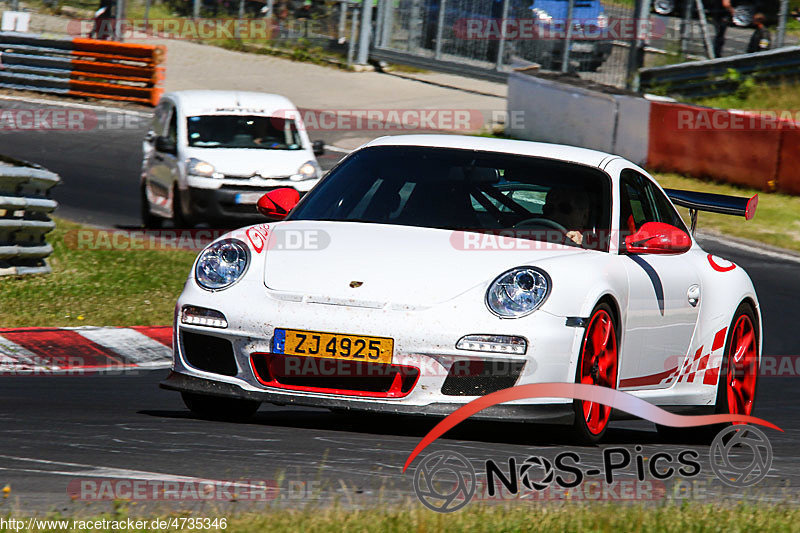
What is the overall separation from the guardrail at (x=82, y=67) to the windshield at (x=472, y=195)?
1854 cm

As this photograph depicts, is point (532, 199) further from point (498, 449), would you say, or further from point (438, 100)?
point (438, 100)

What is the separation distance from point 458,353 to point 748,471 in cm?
132

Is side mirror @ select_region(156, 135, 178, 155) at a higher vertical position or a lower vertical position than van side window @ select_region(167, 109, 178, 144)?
lower

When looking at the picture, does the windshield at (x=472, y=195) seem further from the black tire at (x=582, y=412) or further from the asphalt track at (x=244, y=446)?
the asphalt track at (x=244, y=446)

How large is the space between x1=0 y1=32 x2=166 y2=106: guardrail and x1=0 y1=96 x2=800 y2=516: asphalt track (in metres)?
17.0

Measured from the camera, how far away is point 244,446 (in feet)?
17.5

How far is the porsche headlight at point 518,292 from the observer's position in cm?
558

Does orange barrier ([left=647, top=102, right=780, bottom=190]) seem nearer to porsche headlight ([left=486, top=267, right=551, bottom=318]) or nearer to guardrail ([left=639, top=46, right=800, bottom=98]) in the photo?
guardrail ([left=639, top=46, right=800, bottom=98])

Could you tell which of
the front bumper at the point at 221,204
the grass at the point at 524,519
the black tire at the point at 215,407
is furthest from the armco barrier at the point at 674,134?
the grass at the point at 524,519

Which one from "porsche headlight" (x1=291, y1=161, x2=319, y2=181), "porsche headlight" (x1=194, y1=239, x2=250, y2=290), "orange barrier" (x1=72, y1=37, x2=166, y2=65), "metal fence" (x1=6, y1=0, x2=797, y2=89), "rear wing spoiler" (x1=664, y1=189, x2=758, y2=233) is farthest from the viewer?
"orange barrier" (x1=72, y1=37, x2=166, y2=65)

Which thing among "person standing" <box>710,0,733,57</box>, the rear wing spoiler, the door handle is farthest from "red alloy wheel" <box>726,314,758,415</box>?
"person standing" <box>710,0,733,57</box>

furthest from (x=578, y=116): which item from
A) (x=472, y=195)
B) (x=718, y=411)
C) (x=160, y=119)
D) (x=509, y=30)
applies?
(x=472, y=195)

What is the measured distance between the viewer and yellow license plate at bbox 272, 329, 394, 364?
5484 millimetres

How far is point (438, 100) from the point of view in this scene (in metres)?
25.8
